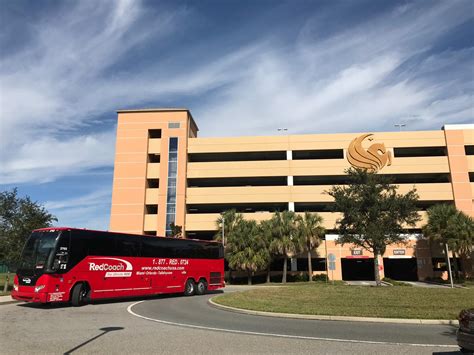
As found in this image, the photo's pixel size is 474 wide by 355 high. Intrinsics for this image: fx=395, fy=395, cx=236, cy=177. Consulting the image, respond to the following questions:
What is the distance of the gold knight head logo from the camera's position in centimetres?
5441

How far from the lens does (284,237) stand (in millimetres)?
43781

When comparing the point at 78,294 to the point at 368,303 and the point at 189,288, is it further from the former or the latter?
the point at 368,303

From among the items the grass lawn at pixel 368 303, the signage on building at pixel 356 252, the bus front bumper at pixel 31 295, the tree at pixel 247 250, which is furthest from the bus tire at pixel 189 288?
the signage on building at pixel 356 252

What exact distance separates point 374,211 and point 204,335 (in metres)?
21.6

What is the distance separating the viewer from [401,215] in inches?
1156

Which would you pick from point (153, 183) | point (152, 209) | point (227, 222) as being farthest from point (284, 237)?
point (153, 183)

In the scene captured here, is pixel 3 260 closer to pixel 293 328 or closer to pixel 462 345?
pixel 293 328

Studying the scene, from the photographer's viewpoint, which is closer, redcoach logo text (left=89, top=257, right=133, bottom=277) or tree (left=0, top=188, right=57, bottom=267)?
redcoach logo text (left=89, top=257, right=133, bottom=277)

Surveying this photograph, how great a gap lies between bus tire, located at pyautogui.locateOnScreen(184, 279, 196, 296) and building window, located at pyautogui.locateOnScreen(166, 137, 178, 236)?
27613 millimetres

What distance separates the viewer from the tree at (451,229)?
4034 centimetres

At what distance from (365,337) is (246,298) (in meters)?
10.4

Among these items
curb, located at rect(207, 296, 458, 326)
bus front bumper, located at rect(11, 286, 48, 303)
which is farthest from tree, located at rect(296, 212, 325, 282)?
bus front bumper, located at rect(11, 286, 48, 303)

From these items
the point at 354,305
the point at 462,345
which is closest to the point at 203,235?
the point at 354,305

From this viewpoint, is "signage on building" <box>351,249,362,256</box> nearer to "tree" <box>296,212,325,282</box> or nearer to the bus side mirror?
"tree" <box>296,212,325,282</box>
